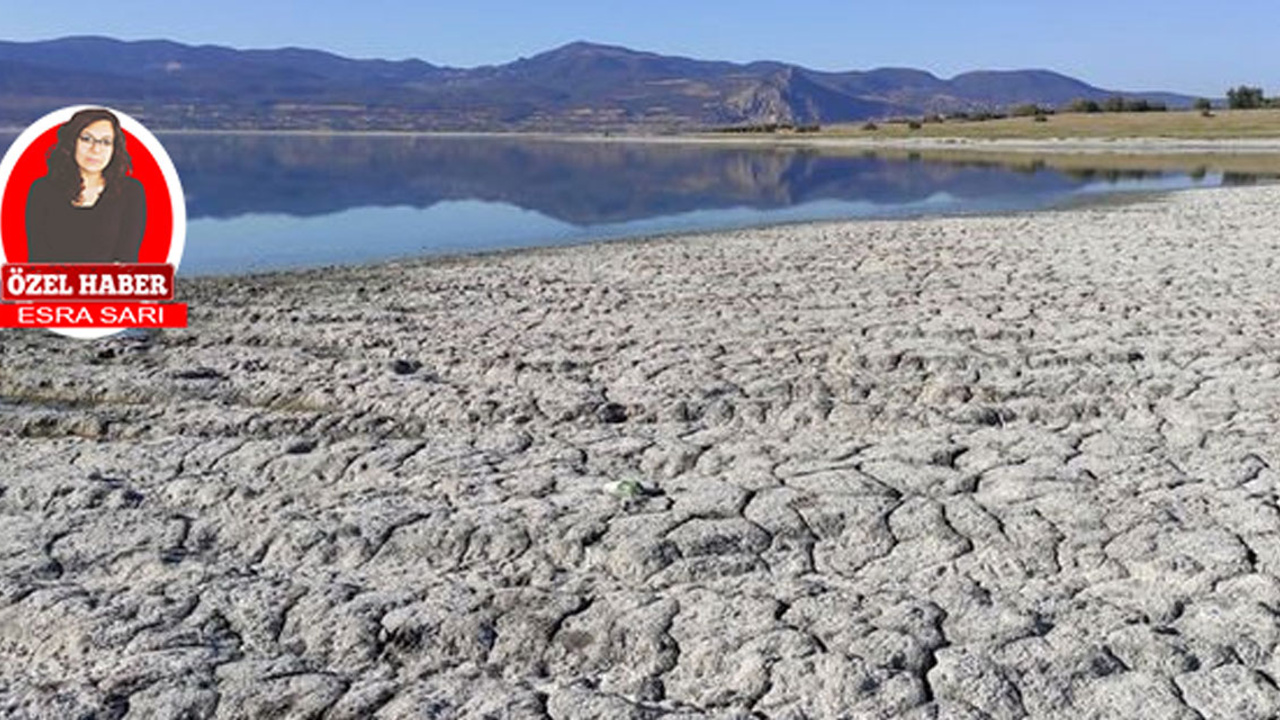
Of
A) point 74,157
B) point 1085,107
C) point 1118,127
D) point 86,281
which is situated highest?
point 1085,107

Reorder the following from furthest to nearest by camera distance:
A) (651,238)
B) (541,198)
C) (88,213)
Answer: (541,198)
(651,238)
(88,213)

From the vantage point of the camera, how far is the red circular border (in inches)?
227

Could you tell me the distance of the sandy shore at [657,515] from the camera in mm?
3656

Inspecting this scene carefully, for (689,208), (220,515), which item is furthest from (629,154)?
(220,515)

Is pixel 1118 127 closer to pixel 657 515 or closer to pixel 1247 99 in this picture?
pixel 1247 99

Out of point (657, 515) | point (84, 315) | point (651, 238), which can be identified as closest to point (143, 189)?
point (84, 315)

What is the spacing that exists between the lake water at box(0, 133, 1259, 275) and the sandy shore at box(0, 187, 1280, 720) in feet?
26.2

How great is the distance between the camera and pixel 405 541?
4.66 meters

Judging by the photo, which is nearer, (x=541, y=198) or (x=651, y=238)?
(x=651, y=238)

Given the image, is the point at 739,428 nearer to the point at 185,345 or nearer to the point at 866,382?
the point at 866,382

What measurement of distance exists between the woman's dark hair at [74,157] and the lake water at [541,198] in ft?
26.9

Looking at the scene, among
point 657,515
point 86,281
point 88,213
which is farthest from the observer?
point 86,281

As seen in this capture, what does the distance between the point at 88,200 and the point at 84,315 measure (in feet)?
6.81

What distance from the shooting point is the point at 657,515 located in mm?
4812
